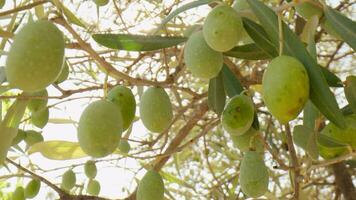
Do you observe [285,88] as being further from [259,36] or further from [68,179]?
[68,179]

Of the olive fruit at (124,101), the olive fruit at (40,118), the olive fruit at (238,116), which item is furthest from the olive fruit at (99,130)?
the olive fruit at (40,118)

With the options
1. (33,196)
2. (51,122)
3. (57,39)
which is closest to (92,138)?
(57,39)

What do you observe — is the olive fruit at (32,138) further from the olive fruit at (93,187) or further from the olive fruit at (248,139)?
the olive fruit at (248,139)

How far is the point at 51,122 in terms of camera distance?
73.8 inches

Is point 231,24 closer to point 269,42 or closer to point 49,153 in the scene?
point 269,42

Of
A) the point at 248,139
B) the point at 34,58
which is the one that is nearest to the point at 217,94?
the point at 248,139

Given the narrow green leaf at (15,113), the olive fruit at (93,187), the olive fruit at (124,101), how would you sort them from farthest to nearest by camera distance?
the olive fruit at (93,187)
the narrow green leaf at (15,113)
the olive fruit at (124,101)

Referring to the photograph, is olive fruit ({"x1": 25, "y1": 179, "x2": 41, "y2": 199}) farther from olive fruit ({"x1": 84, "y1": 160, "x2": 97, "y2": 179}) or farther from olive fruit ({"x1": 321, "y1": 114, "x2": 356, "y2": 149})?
olive fruit ({"x1": 321, "y1": 114, "x2": 356, "y2": 149})

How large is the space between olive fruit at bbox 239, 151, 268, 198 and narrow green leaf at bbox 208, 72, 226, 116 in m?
0.14

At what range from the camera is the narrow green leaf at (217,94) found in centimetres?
113

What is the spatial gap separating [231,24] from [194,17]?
1.45 metres

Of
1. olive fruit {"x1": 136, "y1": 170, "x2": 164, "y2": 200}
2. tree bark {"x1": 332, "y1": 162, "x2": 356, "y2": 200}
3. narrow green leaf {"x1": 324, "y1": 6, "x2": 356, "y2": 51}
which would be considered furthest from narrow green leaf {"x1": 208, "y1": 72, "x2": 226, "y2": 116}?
tree bark {"x1": 332, "y1": 162, "x2": 356, "y2": 200}

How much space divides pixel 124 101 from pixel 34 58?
256 mm

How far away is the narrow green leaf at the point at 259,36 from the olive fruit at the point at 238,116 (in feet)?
0.35
